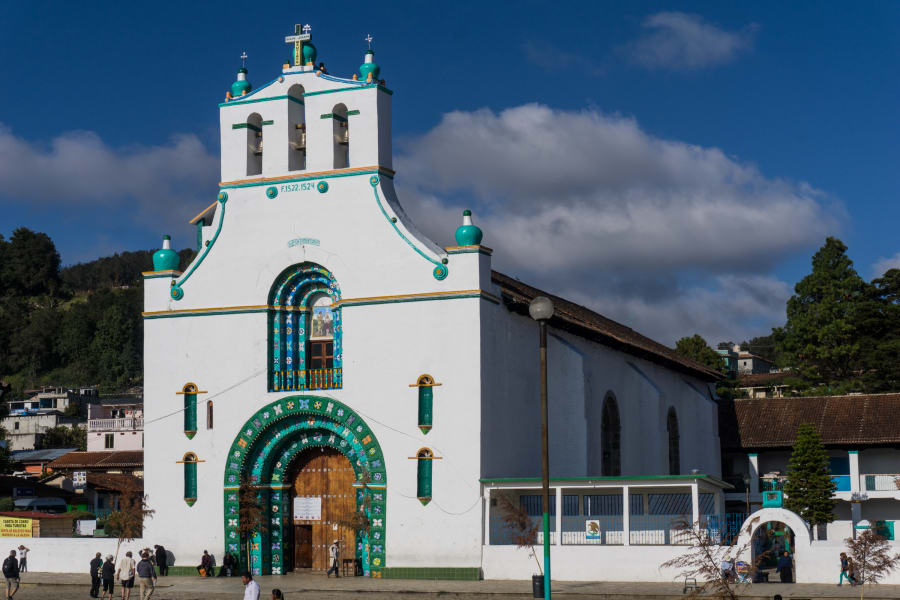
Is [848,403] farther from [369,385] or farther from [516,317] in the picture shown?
[369,385]

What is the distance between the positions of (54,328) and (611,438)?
12339cm

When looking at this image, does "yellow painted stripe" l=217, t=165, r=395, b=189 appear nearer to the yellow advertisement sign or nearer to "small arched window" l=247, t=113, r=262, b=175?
"small arched window" l=247, t=113, r=262, b=175

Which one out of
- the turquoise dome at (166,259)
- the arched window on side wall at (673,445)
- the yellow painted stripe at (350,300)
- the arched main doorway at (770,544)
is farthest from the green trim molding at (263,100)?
the arched window on side wall at (673,445)

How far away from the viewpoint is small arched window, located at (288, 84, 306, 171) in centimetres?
3797

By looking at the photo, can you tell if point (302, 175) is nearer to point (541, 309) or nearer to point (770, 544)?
point (541, 309)

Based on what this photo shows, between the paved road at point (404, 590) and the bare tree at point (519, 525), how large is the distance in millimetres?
1059

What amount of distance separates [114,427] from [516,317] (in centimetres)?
5117

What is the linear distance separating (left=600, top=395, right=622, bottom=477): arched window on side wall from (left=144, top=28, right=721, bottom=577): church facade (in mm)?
4717

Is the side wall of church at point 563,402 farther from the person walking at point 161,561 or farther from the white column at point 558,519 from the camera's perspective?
the person walking at point 161,561

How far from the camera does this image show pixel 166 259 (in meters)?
38.8

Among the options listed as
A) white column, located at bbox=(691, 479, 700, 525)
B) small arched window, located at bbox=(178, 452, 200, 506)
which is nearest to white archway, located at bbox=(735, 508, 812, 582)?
white column, located at bbox=(691, 479, 700, 525)

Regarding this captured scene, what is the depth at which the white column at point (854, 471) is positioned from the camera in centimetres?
5347

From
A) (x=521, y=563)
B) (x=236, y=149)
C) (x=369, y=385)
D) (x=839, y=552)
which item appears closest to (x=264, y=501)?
(x=369, y=385)

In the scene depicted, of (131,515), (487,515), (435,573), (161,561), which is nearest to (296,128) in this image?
(131,515)
